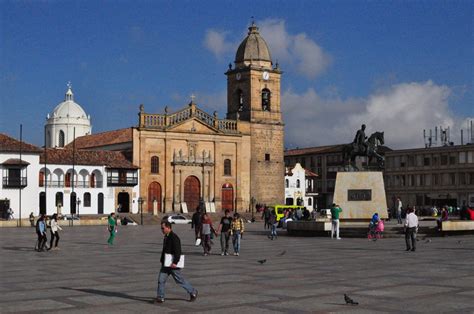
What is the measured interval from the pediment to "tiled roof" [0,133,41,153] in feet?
49.6

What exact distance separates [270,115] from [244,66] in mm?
5998

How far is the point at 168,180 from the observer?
74625 millimetres

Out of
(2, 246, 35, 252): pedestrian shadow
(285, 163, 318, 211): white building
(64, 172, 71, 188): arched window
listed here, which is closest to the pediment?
(64, 172, 71, 188): arched window

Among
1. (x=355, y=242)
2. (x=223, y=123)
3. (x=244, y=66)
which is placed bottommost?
(x=355, y=242)

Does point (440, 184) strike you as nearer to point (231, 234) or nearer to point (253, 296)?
point (231, 234)

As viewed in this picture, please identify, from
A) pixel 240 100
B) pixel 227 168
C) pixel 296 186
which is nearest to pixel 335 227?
pixel 227 168

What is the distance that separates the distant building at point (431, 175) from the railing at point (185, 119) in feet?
89.0

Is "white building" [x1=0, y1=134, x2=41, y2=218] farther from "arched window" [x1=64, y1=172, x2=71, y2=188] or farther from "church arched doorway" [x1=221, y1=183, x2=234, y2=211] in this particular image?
"church arched doorway" [x1=221, y1=183, x2=234, y2=211]

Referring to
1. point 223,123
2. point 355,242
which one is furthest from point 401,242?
point 223,123

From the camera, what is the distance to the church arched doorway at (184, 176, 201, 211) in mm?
76188

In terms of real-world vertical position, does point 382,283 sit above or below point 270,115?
below

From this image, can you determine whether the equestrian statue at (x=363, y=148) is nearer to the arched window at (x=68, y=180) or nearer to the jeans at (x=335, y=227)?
the jeans at (x=335, y=227)

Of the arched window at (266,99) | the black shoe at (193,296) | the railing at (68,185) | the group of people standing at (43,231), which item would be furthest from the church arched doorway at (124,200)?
the black shoe at (193,296)

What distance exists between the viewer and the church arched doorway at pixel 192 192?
76.2m
